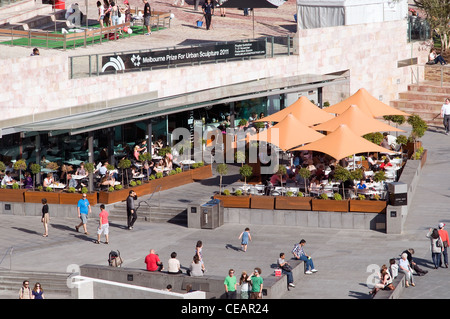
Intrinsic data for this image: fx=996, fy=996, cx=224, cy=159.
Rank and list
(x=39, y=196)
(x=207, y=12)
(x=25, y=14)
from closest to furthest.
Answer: (x=39, y=196) < (x=25, y=14) < (x=207, y=12)

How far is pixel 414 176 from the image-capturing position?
112 ft

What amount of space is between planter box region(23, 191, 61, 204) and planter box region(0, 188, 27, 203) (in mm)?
177

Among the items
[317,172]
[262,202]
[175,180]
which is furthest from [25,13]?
[262,202]

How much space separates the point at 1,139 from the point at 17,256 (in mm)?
6828

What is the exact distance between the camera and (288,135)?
34688 mm

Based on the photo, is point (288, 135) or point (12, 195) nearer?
point (12, 195)

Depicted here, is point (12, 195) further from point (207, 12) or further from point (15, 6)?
point (207, 12)

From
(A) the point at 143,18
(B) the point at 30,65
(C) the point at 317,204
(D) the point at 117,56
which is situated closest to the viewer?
(C) the point at 317,204

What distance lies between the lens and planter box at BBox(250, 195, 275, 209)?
103 feet

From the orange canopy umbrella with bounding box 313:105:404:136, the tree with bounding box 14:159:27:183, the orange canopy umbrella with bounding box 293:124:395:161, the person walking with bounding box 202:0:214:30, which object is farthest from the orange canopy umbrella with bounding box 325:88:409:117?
the tree with bounding box 14:159:27:183

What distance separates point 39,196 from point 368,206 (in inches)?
418

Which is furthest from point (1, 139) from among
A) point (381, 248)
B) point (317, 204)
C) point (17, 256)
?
point (381, 248)

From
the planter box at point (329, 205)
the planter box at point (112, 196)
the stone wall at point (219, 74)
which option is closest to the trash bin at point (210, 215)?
the planter box at point (329, 205)

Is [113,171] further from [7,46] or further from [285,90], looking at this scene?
[285,90]
